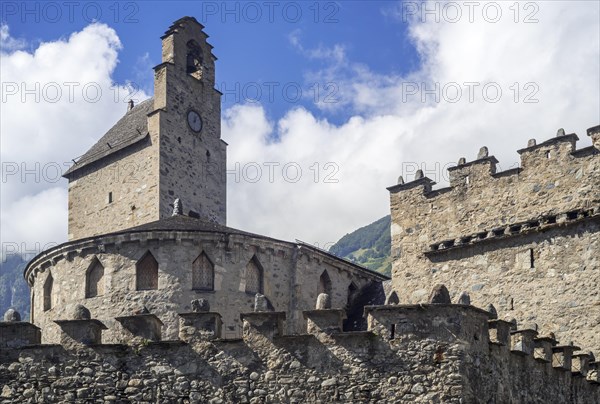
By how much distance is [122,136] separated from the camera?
54.2 meters

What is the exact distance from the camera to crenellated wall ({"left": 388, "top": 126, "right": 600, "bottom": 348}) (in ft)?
112

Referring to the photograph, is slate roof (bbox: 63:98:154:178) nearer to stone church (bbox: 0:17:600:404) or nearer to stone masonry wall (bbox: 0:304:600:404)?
stone church (bbox: 0:17:600:404)

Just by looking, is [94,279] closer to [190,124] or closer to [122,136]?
[190,124]

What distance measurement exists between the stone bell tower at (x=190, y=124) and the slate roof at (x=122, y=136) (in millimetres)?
1506

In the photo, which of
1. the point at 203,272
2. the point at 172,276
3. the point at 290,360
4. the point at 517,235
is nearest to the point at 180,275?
the point at 172,276

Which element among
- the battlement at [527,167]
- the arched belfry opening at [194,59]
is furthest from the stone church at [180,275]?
the arched belfry opening at [194,59]

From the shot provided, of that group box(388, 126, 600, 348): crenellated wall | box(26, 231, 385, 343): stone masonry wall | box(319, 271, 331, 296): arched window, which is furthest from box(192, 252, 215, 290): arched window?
box(388, 126, 600, 348): crenellated wall

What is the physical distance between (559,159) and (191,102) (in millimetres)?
23595

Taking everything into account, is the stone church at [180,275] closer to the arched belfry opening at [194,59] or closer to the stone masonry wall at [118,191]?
the stone masonry wall at [118,191]

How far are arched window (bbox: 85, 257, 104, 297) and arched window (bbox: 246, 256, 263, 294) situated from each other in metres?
4.98

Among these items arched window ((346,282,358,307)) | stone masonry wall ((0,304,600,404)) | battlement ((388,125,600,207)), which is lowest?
stone masonry wall ((0,304,600,404))

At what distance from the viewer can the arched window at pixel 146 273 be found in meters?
35.0

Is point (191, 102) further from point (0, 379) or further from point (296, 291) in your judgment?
point (0, 379)

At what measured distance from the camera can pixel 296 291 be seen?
36875 millimetres
